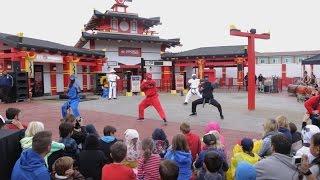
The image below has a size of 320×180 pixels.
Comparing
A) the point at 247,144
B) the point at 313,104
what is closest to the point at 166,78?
the point at 313,104

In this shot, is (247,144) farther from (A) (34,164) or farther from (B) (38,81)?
(B) (38,81)

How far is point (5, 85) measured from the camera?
16.9 metres

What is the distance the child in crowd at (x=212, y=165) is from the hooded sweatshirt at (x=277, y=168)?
0.51 m

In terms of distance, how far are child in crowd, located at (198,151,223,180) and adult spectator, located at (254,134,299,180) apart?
1.64 ft

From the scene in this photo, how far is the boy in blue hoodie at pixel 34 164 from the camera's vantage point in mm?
3967

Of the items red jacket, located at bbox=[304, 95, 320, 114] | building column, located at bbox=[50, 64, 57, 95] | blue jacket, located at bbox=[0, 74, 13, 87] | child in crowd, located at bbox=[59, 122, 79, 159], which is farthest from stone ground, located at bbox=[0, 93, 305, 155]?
building column, located at bbox=[50, 64, 57, 95]

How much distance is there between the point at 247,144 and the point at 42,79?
20.2 meters

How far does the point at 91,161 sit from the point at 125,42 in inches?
1019

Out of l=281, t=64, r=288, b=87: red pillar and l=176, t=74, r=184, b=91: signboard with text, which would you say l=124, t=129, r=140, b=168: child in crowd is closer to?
l=176, t=74, r=184, b=91: signboard with text

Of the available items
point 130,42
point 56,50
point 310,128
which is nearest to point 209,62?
point 130,42

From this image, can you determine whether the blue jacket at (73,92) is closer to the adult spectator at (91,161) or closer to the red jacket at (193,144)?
the red jacket at (193,144)

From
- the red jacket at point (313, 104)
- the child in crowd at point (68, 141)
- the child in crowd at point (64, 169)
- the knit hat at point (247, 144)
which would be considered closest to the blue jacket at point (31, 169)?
the child in crowd at point (64, 169)

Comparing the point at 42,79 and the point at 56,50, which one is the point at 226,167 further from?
the point at 42,79

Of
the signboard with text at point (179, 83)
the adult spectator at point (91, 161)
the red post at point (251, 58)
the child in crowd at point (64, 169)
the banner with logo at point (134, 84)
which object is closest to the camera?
the child in crowd at point (64, 169)
